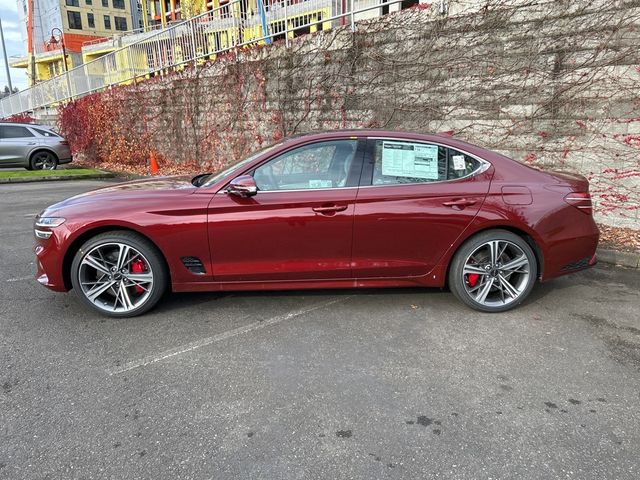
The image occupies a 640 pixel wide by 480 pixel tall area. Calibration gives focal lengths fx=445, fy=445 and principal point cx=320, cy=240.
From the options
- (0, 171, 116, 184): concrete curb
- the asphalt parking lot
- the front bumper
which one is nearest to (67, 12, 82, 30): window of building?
(0, 171, 116, 184): concrete curb

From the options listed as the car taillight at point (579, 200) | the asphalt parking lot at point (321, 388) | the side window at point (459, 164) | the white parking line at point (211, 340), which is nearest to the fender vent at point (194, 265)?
the asphalt parking lot at point (321, 388)

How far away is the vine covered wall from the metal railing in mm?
639

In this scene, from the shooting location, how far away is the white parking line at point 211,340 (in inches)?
119

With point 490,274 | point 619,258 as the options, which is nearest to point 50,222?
point 490,274

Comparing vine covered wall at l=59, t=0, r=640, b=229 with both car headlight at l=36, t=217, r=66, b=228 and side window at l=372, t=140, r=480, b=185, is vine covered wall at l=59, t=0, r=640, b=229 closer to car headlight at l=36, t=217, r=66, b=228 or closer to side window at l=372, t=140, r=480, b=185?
side window at l=372, t=140, r=480, b=185

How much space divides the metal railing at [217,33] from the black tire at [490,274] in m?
5.61

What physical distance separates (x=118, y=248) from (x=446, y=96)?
5718mm

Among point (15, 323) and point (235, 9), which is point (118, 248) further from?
point (235, 9)

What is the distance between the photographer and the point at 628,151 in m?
5.83

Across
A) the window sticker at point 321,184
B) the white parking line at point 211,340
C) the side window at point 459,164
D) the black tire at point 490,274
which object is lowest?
the white parking line at point 211,340

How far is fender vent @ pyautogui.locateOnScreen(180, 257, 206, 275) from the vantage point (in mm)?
3662

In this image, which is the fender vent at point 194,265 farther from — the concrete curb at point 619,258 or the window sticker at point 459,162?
the concrete curb at point 619,258

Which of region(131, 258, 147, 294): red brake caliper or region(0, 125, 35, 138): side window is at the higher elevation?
region(0, 125, 35, 138): side window

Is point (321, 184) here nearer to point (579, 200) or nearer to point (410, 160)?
point (410, 160)
